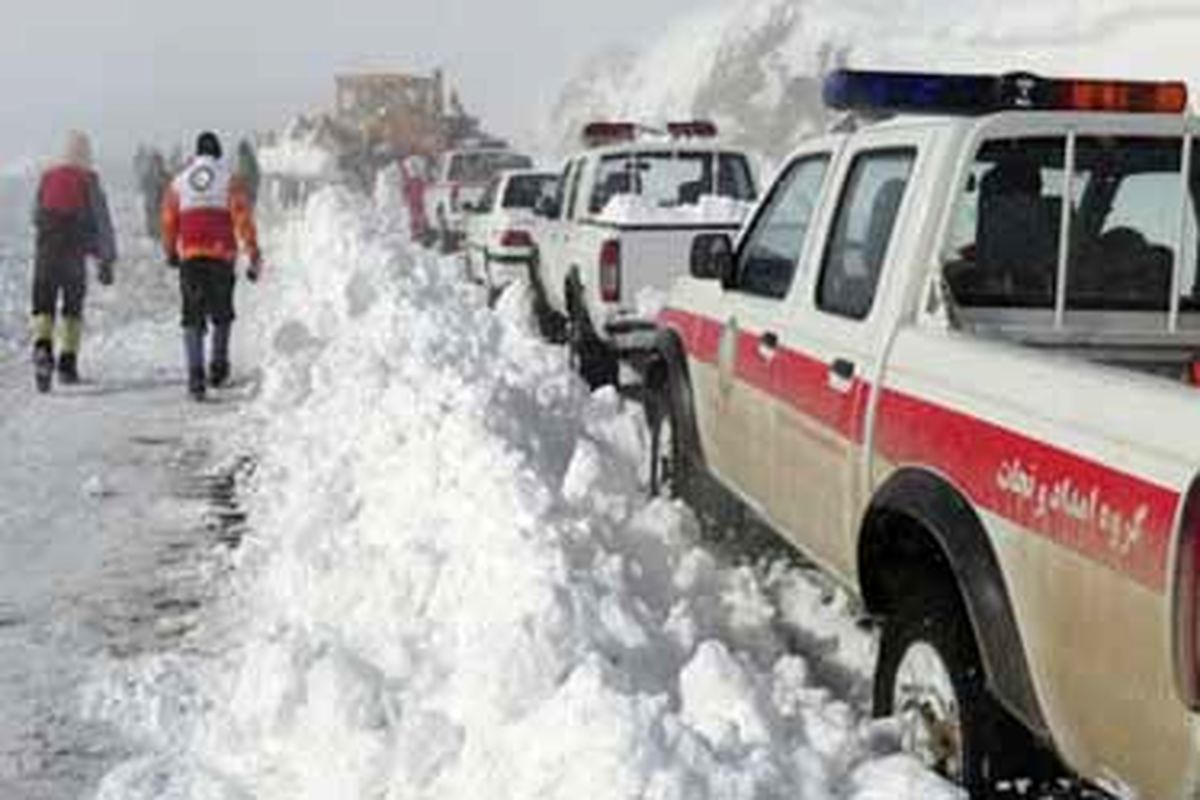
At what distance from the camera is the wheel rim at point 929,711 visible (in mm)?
4488

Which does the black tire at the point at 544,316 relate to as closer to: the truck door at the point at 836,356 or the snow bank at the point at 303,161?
the truck door at the point at 836,356

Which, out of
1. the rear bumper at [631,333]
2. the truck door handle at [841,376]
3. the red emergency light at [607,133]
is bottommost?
the rear bumper at [631,333]

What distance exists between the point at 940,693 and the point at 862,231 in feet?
5.67

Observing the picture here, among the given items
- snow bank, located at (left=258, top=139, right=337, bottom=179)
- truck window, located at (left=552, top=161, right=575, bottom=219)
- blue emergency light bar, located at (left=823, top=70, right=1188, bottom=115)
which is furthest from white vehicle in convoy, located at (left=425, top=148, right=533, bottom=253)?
blue emergency light bar, located at (left=823, top=70, right=1188, bottom=115)

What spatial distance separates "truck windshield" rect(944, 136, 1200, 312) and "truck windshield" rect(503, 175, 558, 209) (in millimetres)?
15918

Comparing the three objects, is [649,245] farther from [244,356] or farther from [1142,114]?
[1142,114]

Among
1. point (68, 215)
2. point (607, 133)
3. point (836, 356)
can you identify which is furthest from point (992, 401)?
point (607, 133)

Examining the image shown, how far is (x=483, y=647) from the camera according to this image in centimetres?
505

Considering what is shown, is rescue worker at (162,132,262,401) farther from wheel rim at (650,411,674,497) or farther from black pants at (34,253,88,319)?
wheel rim at (650,411,674,497)

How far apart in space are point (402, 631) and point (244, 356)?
422 inches

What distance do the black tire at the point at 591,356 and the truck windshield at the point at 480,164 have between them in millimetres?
18855

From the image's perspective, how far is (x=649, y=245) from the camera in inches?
497

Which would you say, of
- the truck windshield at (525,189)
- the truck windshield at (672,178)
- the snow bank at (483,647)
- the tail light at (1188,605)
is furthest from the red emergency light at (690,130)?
the tail light at (1188,605)

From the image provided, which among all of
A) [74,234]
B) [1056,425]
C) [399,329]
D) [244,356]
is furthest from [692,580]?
[244,356]
